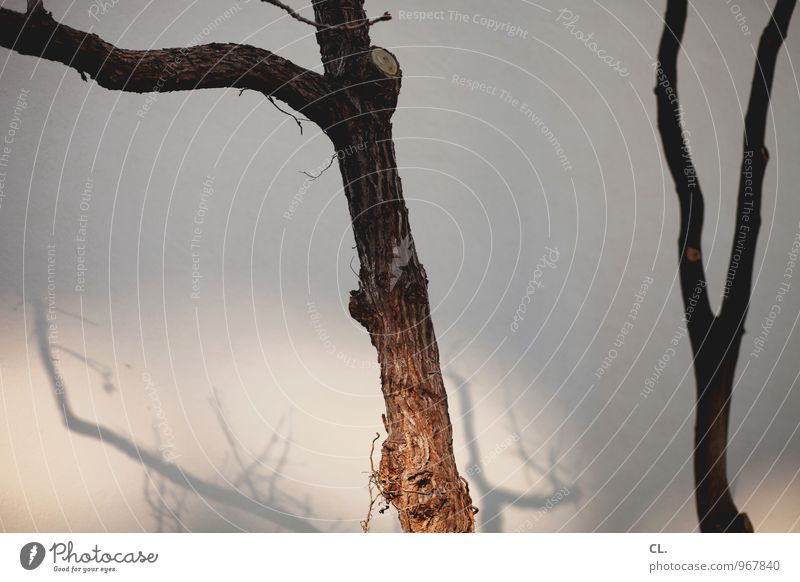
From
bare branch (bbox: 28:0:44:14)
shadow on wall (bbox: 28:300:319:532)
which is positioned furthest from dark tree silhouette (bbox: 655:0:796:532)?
bare branch (bbox: 28:0:44:14)

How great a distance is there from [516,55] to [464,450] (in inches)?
70.3

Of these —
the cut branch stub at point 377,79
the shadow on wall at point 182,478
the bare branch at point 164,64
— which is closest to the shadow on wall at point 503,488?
the shadow on wall at point 182,478

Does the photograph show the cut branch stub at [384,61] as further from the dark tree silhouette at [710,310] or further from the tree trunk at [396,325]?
the dark tree silhouette at [710,310]

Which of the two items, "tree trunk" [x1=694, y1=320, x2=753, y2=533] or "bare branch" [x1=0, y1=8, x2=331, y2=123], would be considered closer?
"bare branch" [x1=0, y1=8, x2=331, y2=123]

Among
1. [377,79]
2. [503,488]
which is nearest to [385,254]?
[377,79]

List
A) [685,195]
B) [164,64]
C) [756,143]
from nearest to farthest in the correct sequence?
1. [164,64]
2. [756,143]
3. [685,195]

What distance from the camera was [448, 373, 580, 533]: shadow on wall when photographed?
3.37 meters

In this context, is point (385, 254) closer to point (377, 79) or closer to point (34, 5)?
point (377, 79)

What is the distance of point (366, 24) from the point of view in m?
2.23

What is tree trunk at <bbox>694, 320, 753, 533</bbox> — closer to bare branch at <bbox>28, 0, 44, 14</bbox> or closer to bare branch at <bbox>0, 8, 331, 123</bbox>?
bare branch at <bbox>0, 8, 331, 123</bbox>

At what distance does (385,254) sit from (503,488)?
5.25 ft

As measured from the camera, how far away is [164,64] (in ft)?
6.66
